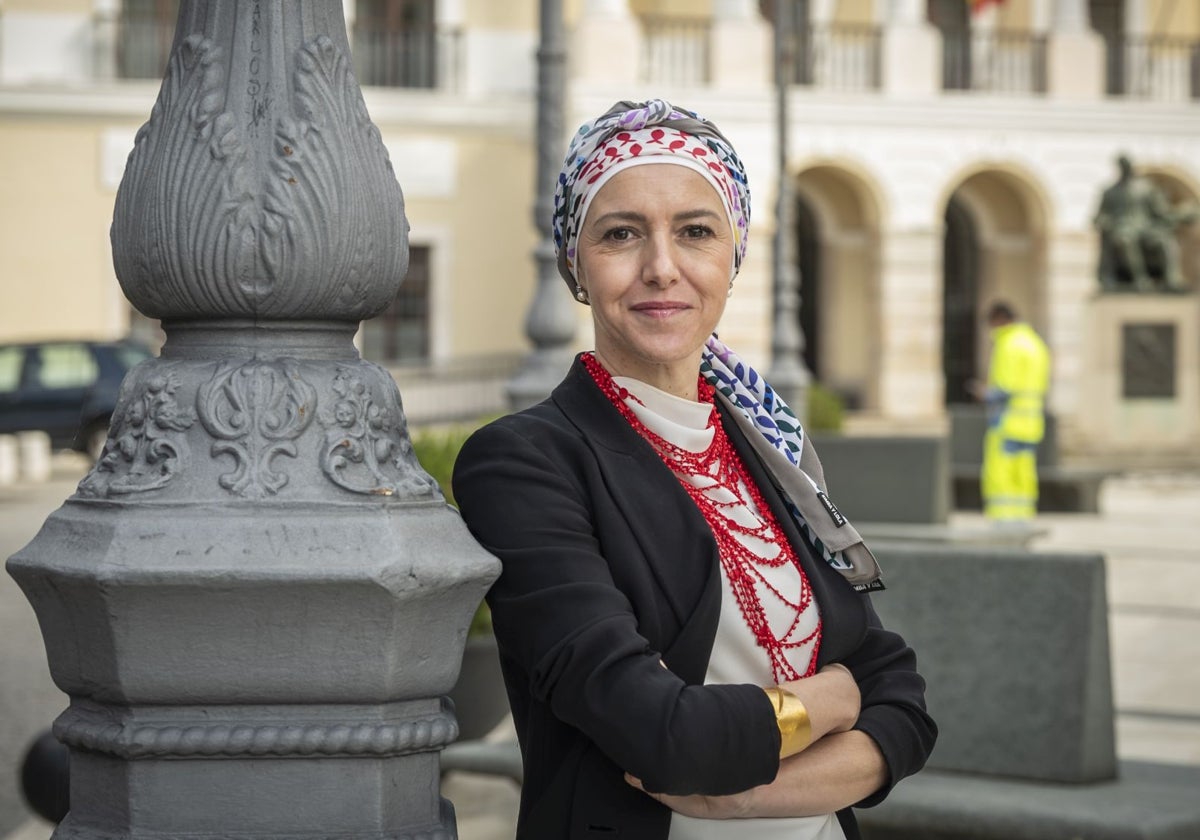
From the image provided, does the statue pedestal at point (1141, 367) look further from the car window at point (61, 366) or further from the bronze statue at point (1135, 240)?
the car window at point (61, 366)

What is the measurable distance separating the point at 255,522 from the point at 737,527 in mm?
641

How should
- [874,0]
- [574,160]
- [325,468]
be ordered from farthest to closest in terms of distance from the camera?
1. [874,0]
2. [574,160]
3. [325,468]

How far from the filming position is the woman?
212 cm

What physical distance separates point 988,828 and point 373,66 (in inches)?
1199

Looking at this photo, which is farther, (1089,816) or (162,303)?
(1089,816)

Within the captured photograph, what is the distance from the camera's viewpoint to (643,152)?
2.31 m

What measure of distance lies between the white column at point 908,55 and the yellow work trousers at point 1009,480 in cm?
1952

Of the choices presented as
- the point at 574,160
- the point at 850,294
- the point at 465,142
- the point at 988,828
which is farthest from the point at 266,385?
the point at 850,294

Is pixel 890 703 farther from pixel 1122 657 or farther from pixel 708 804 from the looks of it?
pixel 1122 657

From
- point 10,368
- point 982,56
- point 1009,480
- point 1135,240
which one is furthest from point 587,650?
point 982,56

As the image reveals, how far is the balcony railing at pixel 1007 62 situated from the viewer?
34844 millimetres

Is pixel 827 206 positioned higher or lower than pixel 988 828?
higher

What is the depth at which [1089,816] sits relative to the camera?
4.08 meters

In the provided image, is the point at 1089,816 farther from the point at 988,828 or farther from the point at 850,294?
the point at 850,294
